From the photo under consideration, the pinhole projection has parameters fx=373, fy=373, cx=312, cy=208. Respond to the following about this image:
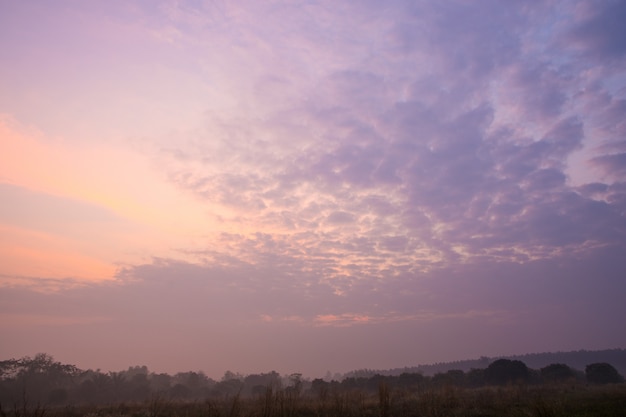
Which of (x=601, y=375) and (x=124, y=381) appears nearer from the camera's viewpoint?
(x=601, y=375)

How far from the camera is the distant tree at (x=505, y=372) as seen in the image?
5538 cm

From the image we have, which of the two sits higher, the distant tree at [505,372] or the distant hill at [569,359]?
the distant tree at [505,372]

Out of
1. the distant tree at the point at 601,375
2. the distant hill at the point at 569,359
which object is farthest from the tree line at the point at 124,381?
the distant hill at the point at 569,359

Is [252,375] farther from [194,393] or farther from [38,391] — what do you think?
[38,391]

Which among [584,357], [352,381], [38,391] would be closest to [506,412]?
[352,381]

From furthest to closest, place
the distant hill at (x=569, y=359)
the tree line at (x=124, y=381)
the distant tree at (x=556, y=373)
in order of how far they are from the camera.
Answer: the distant hill at (x=569, y=359) < the distant tree at (x=556, y=373) < the tree line at (x=124, y=381)

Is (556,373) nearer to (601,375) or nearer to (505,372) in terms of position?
(601,375)

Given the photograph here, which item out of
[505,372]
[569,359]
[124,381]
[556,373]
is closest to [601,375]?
[556,373]

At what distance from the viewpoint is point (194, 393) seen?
225 feet

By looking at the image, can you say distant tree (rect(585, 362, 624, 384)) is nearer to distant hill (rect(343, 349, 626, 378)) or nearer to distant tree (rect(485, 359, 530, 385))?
distant tree (rect(485, 359, 530, 385))

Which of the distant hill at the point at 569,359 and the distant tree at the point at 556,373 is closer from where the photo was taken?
the distant tree at the point at 556,373

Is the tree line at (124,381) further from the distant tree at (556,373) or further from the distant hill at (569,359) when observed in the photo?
the distant hill at (569,359)

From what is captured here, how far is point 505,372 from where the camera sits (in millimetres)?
57062

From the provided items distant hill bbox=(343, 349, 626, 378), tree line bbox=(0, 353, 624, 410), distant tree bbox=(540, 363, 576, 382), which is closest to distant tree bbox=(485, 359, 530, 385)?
tree line bbox=(0, 353, 624, 410)
